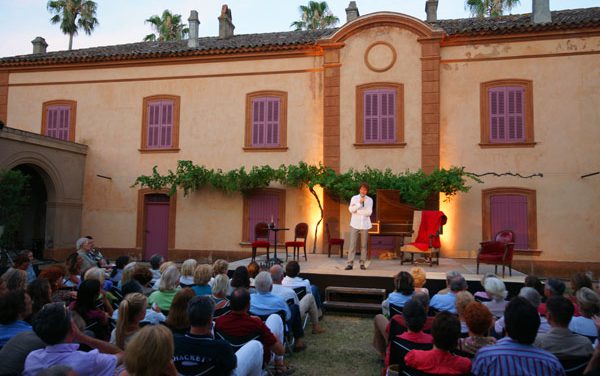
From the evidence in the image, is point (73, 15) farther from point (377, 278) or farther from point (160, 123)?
point (377, 278)

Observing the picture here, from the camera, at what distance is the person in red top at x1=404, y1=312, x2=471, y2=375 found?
265 cm

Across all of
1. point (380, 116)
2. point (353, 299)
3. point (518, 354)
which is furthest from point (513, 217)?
point (518, 354)

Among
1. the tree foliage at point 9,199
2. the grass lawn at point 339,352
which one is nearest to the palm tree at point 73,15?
the tree foliage at point 9,199

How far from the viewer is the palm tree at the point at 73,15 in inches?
963

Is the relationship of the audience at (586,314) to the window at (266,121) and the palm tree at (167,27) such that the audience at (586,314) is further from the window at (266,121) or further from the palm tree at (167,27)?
the palm tree at (167,27)

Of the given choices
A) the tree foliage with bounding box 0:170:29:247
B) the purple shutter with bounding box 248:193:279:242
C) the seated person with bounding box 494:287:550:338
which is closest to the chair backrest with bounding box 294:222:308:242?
the purple shutter with bounding box 248:193:279:242

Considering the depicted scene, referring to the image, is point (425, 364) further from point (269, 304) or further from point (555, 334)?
point (269, 304)

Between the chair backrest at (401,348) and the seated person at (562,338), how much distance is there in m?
0.77

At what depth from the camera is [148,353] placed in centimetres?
213

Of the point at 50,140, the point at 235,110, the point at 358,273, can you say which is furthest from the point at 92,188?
the point at 358,273

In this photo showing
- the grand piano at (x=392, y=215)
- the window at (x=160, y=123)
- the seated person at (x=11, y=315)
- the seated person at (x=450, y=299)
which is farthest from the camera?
the window at (x=160, y=123)

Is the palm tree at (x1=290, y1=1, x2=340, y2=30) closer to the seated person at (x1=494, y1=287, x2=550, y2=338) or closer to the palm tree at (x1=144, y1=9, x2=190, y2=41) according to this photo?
the palm tree at (x1=144, y1=9, x2=190, y2=41)

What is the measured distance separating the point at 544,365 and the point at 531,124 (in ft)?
33.0

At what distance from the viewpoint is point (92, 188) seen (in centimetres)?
1373
